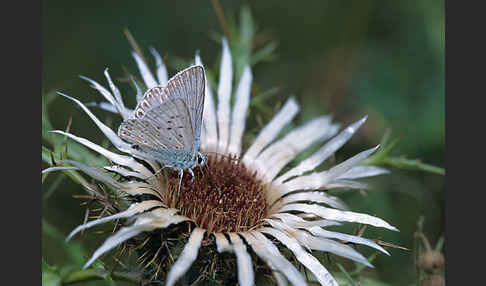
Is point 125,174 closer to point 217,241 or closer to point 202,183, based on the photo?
point 202,183

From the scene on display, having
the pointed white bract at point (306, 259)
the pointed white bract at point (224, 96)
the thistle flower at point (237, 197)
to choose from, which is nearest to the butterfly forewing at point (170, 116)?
the thistle flower at point (237, 197)

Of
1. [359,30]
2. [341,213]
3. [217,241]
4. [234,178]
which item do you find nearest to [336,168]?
[341,213]

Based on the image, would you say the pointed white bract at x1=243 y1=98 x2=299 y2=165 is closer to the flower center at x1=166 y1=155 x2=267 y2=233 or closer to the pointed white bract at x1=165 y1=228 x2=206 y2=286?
the flower center at x1=166 y1=155 x2=267 y2=233

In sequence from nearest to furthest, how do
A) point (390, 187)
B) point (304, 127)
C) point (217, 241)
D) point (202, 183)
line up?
point (217, 241), point (202, 183), point (304, 127), point (390, 187)

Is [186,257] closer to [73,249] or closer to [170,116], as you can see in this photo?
[170,116]

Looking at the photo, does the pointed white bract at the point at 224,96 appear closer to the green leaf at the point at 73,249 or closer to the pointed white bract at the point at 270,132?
the pointed white bract at the point at 270,132

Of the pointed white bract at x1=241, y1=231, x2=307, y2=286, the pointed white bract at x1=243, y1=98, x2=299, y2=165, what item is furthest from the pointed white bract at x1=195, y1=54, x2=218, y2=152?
the pointed white bract at x1=241, y1=231, x2=307, y2=286
